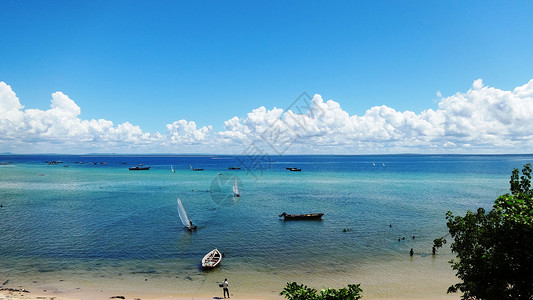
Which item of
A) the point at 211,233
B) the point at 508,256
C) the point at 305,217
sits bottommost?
the point at 211,233

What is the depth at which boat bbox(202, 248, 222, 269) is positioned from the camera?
98.6 ft

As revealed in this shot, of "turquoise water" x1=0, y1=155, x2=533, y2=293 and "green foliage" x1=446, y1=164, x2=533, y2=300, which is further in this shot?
"turquoise water" x1=0, y1=155, x2=533, y2=293

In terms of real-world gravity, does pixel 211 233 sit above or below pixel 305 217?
below

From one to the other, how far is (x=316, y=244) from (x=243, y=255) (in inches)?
393

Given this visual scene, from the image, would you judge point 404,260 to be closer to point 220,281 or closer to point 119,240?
point 220,281

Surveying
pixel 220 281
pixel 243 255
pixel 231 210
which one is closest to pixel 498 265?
pixel 220 281

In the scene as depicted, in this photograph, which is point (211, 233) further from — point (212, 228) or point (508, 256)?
point (508, 256)

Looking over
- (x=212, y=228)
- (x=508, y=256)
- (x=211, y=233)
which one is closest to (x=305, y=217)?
(x=212, y=228)

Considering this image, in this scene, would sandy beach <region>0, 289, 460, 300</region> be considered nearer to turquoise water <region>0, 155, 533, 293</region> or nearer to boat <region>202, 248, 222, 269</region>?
turquoise water <region>0, 155, 533, 293</region>

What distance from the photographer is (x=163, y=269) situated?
98.7ft

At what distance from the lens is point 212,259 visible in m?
31.5

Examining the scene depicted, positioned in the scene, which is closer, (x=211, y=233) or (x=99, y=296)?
(x=99, y=296)

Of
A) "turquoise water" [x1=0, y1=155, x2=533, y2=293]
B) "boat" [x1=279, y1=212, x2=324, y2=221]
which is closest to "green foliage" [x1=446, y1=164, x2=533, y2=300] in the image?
"turquoise water" [x1=0, y1=155, x2=533, y2=293]

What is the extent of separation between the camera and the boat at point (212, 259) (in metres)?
30.0
